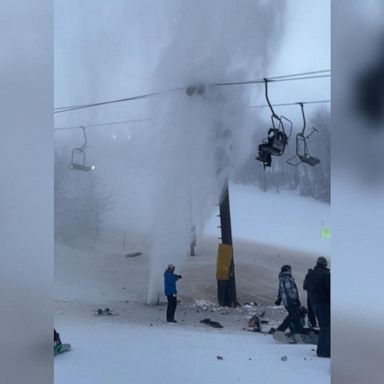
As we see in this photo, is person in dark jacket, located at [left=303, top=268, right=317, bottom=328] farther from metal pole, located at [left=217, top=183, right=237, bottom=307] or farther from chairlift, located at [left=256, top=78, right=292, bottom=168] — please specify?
metal pole, located at [left=217, top=183, right=237, bottom=307]

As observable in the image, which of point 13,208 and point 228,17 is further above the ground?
point 228,17

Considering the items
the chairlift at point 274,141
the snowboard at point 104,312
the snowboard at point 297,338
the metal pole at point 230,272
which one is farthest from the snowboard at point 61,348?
the chairlift at point 274,141

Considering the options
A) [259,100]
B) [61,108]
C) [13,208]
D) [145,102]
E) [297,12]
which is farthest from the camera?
[145,102]

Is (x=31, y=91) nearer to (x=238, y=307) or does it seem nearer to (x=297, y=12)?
(x=297, y=12)

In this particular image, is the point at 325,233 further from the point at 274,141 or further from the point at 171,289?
the point at 171,289

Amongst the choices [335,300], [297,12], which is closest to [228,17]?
[297,12]

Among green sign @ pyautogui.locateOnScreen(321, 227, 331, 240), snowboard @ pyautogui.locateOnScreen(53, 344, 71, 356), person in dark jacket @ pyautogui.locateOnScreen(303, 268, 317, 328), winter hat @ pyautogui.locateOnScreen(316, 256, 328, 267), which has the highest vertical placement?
green sign @ pyautogui.locateOnScreen(321, 227, 331, 240)

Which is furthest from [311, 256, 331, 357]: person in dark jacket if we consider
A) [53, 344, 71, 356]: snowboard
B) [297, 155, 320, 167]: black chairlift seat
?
[53, 344, 71, 356]: snowboard
